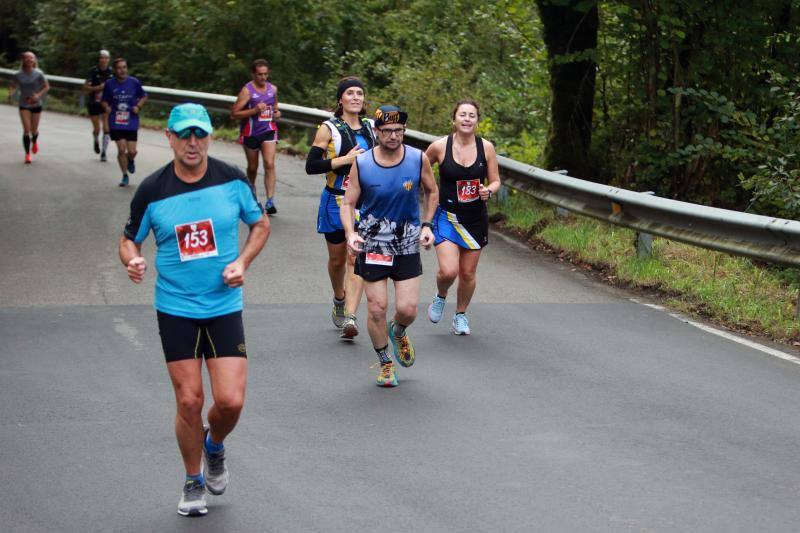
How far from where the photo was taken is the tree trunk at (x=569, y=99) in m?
→ 16.8

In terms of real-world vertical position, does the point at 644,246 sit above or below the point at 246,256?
below

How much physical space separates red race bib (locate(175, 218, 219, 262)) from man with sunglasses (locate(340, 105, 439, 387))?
251cm

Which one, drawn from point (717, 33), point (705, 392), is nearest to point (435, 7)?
point (717, 33)

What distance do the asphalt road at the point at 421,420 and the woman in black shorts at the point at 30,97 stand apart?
29.3 feet

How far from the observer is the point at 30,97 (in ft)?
68.9

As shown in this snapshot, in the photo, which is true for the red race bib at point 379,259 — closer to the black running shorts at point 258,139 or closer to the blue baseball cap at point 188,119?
the blue baseball cap at point 188,119

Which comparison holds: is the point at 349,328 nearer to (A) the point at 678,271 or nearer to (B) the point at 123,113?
(A) the point at 678,271

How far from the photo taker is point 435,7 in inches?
1163

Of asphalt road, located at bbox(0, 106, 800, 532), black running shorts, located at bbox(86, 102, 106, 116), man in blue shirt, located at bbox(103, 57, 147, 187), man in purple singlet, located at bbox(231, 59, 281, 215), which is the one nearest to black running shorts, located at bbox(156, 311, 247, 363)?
asphalt road, located at bbox(0, 106, 800, 532)

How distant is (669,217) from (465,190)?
A: 2.86 meters

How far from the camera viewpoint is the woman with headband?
9750 millimetres

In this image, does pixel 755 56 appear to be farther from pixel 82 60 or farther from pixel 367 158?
pixel 82 60

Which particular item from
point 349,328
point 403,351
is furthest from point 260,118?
point 403,351

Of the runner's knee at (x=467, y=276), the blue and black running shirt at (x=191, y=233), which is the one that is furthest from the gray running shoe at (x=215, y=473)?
the runner's knee at (x=467, y=276)
